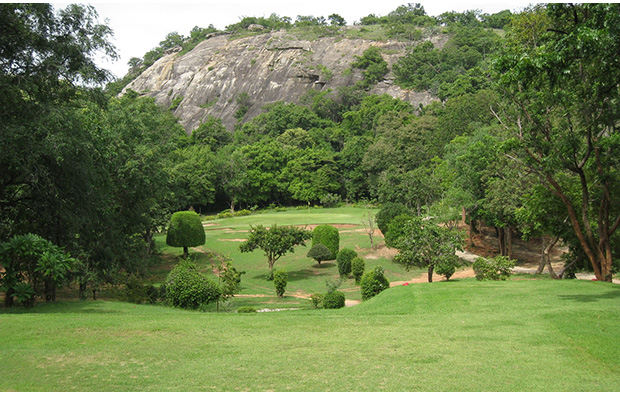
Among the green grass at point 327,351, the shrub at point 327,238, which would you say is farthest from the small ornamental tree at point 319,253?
the green grass at point 327,351

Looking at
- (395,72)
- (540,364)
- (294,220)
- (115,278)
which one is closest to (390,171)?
(294,220)

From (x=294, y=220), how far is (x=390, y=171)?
11.6 meters

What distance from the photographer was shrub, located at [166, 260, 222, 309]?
48.9 feet

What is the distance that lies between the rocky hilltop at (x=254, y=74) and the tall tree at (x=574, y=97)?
80.6 m

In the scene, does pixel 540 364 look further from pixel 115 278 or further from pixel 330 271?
pixel 330 271

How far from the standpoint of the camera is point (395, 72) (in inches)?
4077

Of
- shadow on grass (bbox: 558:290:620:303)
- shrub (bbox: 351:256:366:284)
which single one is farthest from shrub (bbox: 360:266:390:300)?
shadow on grass (bbox: 558:290:620:303)

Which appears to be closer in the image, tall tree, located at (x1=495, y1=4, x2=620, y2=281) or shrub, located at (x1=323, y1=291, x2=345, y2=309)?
tall tree, located at (x1=495, y1=4, x2=620, y2=281)

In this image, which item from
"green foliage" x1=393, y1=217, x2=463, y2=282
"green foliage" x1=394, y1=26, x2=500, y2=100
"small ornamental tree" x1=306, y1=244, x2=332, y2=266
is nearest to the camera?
"green foliage" x1=393, y1=217, x2=463, y2=282

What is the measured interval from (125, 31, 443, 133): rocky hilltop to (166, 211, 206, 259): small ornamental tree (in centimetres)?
6843

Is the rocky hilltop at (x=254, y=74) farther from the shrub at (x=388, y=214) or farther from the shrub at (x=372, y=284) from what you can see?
the shrub at (x=372, y=284)

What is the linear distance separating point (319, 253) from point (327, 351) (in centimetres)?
2243

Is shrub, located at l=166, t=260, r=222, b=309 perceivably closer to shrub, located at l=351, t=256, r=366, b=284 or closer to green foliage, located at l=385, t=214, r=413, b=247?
shrub, located at l=351, t=256, r=366, b=284

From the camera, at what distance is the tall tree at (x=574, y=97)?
10.1m
